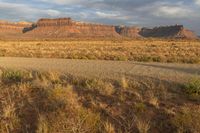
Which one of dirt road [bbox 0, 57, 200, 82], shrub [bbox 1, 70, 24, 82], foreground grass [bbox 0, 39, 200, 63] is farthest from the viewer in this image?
foreground grass [bbox 0, 39, 200, 63]

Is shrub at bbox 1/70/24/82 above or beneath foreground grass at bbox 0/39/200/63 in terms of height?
above

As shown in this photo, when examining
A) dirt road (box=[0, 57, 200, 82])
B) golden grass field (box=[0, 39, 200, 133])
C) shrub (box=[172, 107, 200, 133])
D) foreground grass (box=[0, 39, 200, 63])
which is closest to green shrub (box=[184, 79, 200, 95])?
golden grass field (box=[0, 39, 200, 133])

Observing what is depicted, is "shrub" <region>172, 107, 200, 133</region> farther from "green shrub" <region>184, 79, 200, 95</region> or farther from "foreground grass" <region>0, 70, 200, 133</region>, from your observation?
"green shrub" <region>184, 79, 200, 95</region>

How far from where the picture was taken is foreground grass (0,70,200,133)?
8.53 metres

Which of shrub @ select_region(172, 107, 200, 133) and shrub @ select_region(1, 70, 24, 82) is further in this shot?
shrub @ select_region(1, 70, 24, 82)

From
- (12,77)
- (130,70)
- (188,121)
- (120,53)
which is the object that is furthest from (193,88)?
(120,53)

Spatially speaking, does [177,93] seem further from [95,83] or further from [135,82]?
[95,83]

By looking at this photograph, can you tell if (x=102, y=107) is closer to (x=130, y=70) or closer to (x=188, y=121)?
(x=188, y=121)

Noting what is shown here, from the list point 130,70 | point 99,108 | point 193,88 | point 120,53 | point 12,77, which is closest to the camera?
point 99,108

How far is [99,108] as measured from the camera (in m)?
9.78

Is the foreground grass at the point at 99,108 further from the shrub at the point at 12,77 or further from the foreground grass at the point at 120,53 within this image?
the foreground grass at the point at 120,53

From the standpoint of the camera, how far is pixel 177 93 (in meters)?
11.0

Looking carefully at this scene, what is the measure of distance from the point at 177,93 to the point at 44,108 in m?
4.30

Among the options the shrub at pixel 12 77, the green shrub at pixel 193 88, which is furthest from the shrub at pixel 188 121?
the shrub at pixel 12 77
